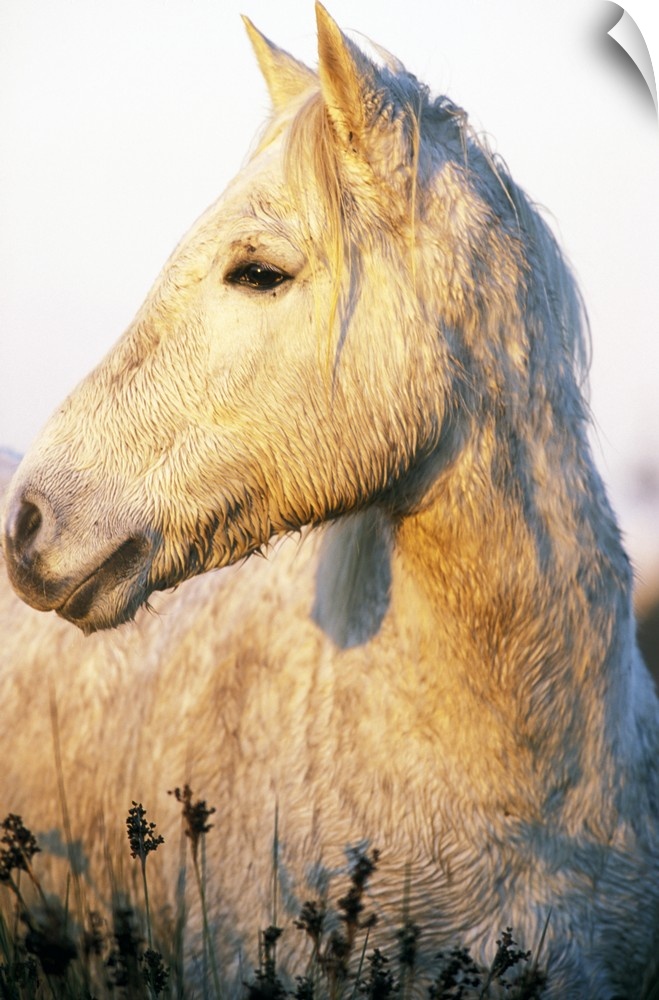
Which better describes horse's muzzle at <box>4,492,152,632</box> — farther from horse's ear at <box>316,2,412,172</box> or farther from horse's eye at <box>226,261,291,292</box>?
horse's ear at <box>316,2,412,172</box>

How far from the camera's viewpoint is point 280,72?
6.67 ft

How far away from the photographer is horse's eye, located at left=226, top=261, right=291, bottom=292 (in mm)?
1665

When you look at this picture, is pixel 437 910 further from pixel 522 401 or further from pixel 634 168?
pixel 634 168

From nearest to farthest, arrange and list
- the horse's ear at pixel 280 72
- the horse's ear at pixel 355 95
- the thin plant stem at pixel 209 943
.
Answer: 1. the horse's ear at pixel 355 95
2. the thin plant stem at pixel 209 943
3. the horse's ear at pixel 280 72

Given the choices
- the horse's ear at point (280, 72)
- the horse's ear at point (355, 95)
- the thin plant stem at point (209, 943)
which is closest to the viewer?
the horse's ear at point (355, 95)

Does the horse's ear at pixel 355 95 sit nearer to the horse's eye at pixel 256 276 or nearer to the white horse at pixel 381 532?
the white horse at pixel 381 532

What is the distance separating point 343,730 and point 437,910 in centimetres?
37

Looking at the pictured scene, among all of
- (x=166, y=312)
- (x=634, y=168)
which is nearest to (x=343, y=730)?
(x=166, y=312)

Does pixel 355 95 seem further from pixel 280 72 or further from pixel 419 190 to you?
pixel 280 72

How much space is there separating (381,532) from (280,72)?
0.96m

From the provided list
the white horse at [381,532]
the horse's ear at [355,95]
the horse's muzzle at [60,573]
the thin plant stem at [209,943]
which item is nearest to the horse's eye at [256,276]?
the white horse at [381,532]

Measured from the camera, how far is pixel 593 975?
6.28 feet

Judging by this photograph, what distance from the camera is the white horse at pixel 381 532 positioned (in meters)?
1.67

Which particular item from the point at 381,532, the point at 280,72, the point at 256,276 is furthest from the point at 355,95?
the point at 381,532
